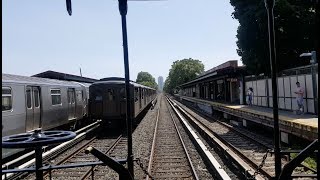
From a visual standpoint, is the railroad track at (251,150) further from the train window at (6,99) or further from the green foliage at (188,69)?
the green foliage at (188,69)

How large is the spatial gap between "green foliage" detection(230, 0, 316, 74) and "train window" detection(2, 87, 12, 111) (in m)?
14.8

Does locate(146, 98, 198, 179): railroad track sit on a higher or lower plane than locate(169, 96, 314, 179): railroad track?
lower

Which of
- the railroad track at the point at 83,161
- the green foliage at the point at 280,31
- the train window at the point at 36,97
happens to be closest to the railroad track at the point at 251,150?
the railroad track at the point at 83,161

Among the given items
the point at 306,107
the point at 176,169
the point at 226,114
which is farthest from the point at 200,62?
the point at 176,169

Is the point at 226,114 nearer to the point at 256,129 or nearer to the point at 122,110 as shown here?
the point at 256,129

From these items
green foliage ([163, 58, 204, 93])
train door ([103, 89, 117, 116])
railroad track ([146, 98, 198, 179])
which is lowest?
railroad track ([146, 98, 198, 179])

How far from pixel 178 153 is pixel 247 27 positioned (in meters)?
12.2

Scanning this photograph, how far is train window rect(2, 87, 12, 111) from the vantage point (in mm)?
11393

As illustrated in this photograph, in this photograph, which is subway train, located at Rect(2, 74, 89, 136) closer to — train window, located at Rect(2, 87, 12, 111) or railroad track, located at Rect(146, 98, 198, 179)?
train window, located at Rect(2, 87, 12, 111)

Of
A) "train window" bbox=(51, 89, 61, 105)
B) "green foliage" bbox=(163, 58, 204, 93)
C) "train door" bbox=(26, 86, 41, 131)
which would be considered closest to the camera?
"train door" bbox=(26, 86, 41, 131)

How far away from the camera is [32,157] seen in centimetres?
1258

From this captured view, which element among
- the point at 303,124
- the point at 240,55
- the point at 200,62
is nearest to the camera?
the point at 303,124

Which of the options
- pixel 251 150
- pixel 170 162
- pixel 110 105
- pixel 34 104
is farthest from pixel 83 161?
pixel 110 105

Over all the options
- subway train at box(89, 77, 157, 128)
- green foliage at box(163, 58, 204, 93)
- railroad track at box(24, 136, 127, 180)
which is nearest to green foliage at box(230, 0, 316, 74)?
A: subway train at box(89, 77, 157, 128)
